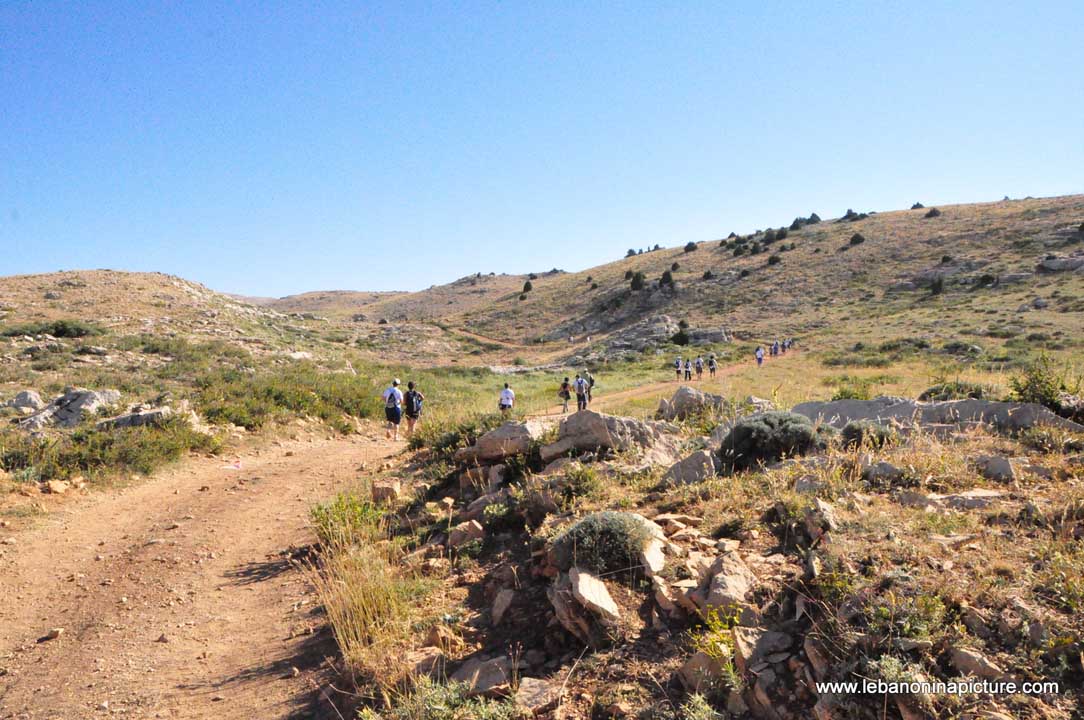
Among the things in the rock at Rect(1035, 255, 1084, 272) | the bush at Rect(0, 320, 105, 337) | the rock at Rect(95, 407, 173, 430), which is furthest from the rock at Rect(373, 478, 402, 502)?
the rock at Rect(1035, 255, 1084, 272)

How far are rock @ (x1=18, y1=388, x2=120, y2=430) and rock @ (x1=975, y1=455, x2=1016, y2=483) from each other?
16.9 meters

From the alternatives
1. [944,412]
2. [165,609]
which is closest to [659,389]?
[944,412]

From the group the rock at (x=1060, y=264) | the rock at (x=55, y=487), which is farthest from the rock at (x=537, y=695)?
the rock at (x=1060, y=264)

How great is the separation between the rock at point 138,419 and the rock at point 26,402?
9.12 feet

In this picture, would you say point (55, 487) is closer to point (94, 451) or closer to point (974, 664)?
point (94, 451)

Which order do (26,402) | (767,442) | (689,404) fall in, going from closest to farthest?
1. (767,442)
2. (689,404)
3. (26,402)

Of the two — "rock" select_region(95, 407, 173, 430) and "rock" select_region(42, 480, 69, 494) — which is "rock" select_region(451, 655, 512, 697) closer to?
"rock" select_region(42, 480, 69, 494)

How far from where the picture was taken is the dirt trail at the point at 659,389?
23.3 m

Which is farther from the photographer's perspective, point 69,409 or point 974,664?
point 69,409

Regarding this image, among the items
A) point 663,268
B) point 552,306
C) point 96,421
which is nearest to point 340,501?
point 96,421

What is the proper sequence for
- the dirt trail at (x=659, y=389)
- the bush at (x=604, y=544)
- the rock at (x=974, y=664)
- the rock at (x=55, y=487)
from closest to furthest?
the rock at (x=974, y=664), the bush at (x=604, y=544), the rock at (x=55, y=487), the dirt trail at (x=659, y=389)

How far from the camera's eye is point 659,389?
28.3 metres

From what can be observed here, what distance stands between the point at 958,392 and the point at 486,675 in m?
11.0

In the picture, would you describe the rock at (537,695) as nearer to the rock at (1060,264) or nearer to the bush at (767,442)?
the bush at (767,442)
